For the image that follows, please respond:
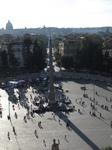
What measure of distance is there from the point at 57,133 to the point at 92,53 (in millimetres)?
32501

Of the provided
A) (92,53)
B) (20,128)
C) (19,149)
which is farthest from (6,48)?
(19,149)

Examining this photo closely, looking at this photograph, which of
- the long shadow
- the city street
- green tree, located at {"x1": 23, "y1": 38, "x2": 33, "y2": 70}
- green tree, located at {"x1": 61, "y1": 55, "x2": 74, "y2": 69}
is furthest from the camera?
green tree, located at {"x1": 61, "y1": 55, "x2": 74, "y2": 69}

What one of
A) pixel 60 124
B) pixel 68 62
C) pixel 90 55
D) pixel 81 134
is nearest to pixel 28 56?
pixel 68 62

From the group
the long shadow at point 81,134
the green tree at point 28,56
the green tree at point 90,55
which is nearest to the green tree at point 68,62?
the green tree at point 90,55

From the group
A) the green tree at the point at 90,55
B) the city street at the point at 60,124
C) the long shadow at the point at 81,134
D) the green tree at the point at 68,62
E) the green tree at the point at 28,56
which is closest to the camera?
the long shadow at the point at 81,134

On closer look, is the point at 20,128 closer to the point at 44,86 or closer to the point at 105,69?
the point at 44,86

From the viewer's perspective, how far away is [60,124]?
2717 centimetres

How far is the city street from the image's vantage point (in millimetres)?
22547

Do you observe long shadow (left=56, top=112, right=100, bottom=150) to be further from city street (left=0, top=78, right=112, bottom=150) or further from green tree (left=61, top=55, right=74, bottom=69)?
green tree (left=61, top=55, right=74, bottom=69)

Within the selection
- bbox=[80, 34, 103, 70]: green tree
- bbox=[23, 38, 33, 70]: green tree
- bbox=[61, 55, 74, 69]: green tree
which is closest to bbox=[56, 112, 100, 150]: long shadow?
bbox=[80, 34, 103, 70]: green tree

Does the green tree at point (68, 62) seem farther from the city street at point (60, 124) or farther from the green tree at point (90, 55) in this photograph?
the city street at point (60, 124)

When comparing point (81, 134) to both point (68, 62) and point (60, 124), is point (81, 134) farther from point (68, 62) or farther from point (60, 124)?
point (68, 62)

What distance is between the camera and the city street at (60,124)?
22.5 meters

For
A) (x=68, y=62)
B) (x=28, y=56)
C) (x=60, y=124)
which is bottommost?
(x=60, y=124)
